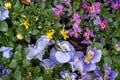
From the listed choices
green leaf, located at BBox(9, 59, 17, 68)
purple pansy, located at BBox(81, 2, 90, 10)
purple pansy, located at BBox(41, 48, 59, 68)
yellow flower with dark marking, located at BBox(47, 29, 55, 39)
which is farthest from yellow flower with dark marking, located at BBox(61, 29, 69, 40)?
green leaf, located at BBox(9, 59, 17, 68)

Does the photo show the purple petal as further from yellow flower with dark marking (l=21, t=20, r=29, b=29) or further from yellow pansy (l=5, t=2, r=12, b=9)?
yellow pansy (l=5, t=2, r=12, b=9)

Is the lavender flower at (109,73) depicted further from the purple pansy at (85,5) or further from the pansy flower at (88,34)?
the purple pansy at (85,5)

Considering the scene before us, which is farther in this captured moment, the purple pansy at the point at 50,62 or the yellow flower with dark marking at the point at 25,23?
the yellow flower with dark marking at the point at 25,23

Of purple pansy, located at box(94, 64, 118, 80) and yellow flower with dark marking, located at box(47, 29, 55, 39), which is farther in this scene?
yellow flower with dark marking, located at box(47, 29, 55, 39)

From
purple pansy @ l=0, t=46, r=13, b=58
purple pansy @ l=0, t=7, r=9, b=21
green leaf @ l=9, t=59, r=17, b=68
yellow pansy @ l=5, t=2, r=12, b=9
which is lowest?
green leaf @ l=9, t=59, r=17, b=68

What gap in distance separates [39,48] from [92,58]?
12.3 inches

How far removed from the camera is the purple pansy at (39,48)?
7.20 ft

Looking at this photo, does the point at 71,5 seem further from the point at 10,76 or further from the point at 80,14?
the point at 10,76

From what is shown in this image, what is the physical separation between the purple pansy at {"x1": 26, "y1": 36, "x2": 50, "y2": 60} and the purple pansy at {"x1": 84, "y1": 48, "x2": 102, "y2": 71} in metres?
0.25

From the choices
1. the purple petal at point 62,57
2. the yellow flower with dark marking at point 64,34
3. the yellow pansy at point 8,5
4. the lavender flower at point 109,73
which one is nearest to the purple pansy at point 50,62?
the purple petal at point 62,57

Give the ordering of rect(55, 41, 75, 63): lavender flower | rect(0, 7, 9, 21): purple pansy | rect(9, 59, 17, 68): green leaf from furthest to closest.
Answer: rect(0, 7, 9, 21): purple pansy → rect(55, 41, 75, 63): lavender flower → rect(9, 59, 17, 68): green leaf

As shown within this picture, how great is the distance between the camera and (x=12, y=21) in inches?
93.0

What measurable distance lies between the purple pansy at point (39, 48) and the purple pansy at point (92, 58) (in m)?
0.25

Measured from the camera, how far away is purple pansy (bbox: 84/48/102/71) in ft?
7.23
